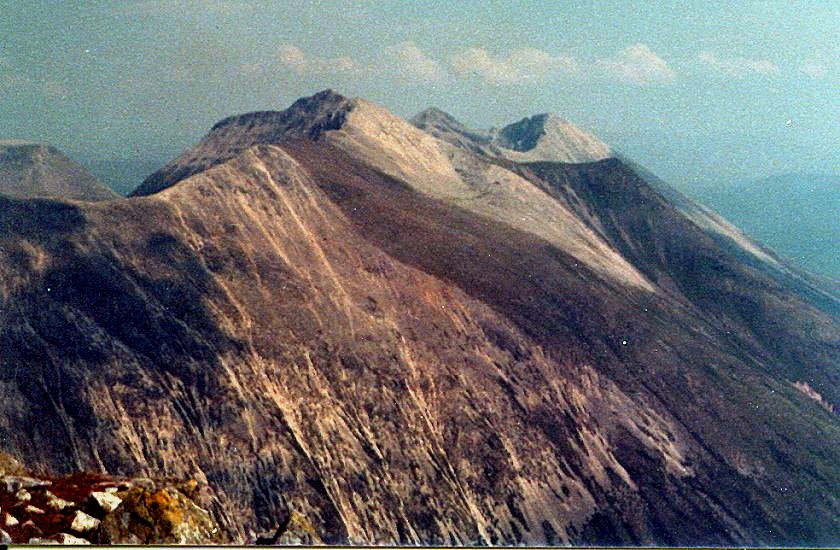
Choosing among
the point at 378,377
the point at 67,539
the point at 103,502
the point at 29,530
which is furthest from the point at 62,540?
the point at 378,377

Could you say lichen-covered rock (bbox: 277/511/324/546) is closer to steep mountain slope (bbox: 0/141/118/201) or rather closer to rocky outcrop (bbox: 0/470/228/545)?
rocky outcrop (bbox: 0/470/228/545)

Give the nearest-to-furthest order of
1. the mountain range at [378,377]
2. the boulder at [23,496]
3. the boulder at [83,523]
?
the boulder at [83,523], the boulder at [23,496], the mountain range at [378,377]

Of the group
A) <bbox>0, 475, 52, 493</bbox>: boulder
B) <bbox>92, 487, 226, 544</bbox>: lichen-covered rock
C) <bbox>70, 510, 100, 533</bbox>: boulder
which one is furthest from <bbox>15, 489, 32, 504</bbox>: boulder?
<bbox>92, 487, 226, 544</bbox>: lichen-covered rock

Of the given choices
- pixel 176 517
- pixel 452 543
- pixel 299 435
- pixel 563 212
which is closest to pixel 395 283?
pixel 299 435

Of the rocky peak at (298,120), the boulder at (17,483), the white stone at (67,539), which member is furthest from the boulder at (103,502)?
the rocky peak at (298,120)

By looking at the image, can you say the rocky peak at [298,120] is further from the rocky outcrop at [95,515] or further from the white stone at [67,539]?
the white stone at [67,539]

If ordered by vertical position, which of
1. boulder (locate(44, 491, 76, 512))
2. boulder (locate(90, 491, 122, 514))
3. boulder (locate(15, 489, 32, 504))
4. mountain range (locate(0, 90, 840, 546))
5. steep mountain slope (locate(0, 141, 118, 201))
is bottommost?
steep mountain slope (locate(0, 141, 118, 201))
